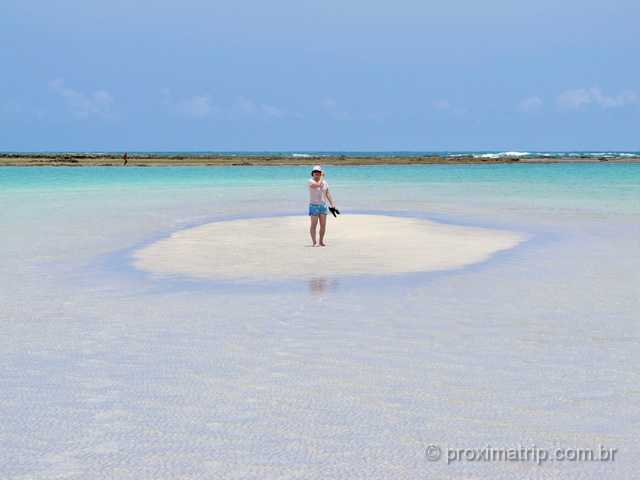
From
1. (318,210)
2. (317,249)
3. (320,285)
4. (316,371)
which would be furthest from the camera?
(318,210)

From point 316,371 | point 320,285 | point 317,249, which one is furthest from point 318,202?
point 316,371

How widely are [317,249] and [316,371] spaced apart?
8.12m

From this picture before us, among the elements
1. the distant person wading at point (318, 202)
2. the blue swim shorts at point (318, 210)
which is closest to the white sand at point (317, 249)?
the distant person wading at point (318, 202)

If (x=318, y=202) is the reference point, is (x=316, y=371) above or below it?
below

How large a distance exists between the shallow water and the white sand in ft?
2.37

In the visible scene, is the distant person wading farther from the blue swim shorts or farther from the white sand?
the white sand

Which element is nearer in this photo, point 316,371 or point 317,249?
point 316,371

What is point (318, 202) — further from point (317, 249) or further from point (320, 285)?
point (320, 285)

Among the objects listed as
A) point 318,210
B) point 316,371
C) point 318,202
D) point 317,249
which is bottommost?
point 317,249

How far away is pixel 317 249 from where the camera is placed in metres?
14.0

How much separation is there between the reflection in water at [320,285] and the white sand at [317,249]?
0.40m

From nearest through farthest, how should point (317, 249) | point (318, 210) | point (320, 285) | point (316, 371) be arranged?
point (316, 371), point (320, 285), point (317, 249), point (318, 210)

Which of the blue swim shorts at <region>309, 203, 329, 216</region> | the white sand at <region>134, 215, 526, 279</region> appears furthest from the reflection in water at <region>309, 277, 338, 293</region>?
the blue swim shorts at <region>309, 203, 329, 216</region>

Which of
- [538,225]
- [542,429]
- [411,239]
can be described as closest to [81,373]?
[542,429]
